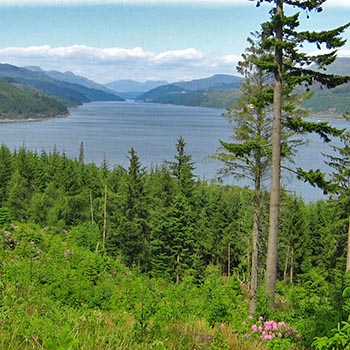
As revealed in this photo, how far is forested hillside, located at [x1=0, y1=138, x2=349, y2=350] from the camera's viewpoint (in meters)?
4.56

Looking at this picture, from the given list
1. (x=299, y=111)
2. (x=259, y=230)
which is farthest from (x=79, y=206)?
(x=299, y=111)

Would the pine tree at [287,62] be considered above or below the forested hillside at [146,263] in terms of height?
above

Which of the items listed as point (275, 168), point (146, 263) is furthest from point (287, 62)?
point (146, 263)

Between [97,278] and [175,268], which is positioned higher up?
[97,278]

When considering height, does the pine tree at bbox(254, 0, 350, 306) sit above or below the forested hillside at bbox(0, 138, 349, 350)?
above

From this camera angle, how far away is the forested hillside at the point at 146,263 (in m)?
4.56

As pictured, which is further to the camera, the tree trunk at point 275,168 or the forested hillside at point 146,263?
the tree trunk at point 275,168

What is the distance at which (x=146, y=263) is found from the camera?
1296 inches

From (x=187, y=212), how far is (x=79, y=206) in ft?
46.3

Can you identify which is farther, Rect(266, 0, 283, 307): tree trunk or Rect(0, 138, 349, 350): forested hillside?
Rect(266, 0, 283, 307): tree trunk

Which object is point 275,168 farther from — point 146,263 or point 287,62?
point 146,263

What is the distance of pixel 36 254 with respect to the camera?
13.0 metres

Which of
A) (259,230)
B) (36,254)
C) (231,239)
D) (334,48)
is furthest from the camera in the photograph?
(231,239)

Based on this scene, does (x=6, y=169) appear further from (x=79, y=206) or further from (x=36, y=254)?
(x=36, y=254)
